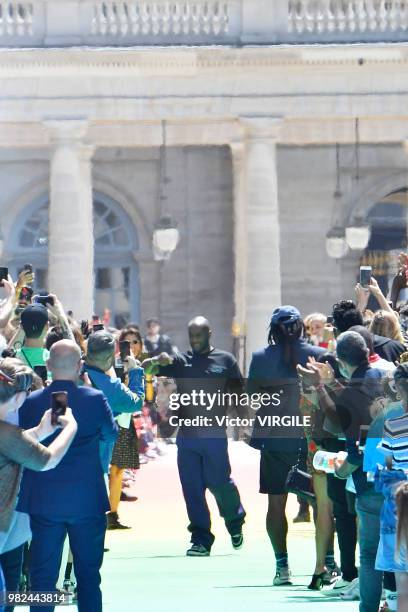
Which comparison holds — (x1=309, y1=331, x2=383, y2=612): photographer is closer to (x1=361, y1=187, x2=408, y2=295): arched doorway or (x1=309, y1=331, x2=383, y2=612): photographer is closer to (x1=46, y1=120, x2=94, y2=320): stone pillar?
(x1=46, y1=120, x2=94, y2=320): stone pillar

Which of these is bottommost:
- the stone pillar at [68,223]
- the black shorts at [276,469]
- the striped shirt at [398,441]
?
the striped shirt at [398,441]

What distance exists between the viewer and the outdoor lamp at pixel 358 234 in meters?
29.3

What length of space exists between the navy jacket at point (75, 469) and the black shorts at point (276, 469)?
3128 mm

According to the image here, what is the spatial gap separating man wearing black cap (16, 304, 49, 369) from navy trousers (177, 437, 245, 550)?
1.64m

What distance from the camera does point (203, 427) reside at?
567 inches

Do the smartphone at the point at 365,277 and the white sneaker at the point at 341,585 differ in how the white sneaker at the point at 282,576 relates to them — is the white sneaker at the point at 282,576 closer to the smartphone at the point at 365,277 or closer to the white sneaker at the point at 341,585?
the white sneaker at the point at 341,585

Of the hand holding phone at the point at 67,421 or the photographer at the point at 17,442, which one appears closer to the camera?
the photographer at the point at 17,442

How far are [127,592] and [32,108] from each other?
15869 mm

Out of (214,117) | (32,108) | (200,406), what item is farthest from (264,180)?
(200,406)

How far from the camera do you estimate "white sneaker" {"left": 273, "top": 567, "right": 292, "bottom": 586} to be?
12844mm

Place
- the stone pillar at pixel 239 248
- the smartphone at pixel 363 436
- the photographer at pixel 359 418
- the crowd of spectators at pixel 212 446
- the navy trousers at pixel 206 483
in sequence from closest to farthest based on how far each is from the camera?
the crowd of spectators at pixel 212 446
the photographer at pixel 359 418
the smartphone at pixel 363 436
the navy trousers at pixel 206 483
the stone pillar at pixel 239 248

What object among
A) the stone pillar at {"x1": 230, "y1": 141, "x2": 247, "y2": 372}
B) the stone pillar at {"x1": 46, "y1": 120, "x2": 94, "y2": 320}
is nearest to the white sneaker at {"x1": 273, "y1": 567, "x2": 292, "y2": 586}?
the stone pillar at {"x1": 46, "y1": 120, "x2": 94, "y2": 320}

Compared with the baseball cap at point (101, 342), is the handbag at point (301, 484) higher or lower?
lower

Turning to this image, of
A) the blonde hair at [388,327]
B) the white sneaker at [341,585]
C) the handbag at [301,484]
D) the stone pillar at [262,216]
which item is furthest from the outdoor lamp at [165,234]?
the white sneaker at [341,585]
